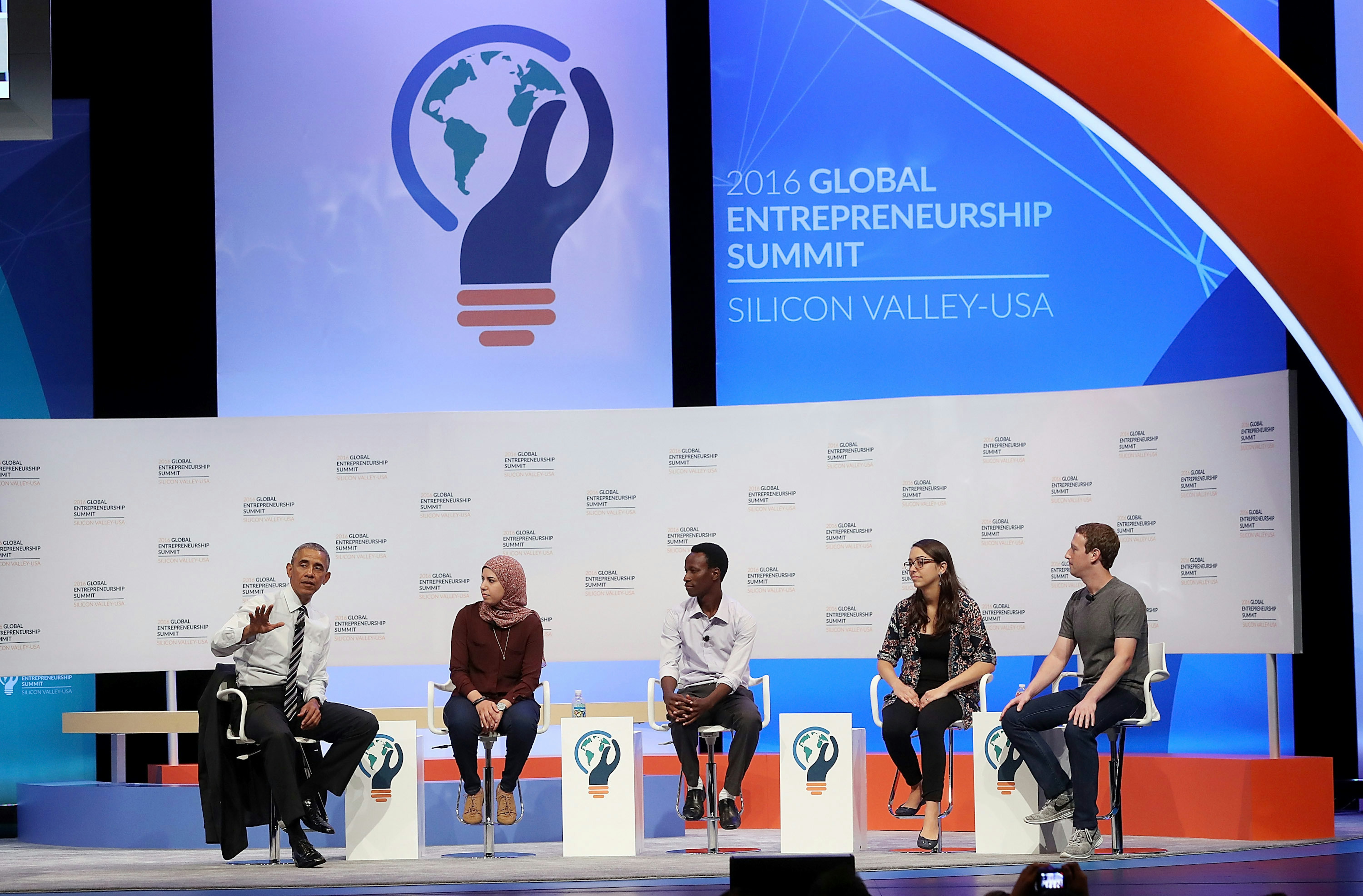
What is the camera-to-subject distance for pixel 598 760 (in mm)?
5375

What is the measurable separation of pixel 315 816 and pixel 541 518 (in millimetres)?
1921

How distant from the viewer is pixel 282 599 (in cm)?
536

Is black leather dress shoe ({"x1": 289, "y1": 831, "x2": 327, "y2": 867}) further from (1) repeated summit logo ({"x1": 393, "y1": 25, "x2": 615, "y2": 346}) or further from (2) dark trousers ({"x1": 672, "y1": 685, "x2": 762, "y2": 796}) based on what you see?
(1) repeated summit logo ({"x1": 393, "y1": 25, "x2": 615, "y2": 346})

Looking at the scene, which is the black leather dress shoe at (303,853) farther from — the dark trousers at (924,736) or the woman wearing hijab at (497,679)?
Answer: the dark trousers at (924,736)

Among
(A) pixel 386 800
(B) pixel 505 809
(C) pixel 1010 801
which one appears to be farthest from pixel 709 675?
(A) pixel 386 800

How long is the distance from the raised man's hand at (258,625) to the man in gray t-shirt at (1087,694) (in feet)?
9.20

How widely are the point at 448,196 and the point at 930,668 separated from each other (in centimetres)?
370

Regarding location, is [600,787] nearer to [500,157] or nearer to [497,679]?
[497,679]

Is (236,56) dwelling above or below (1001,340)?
above

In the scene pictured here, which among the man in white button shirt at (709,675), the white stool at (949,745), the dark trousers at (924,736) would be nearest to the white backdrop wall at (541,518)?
the white stool at (949,745)

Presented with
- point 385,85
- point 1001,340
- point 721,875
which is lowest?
point 721,875

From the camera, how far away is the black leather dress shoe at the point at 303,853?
5164 millimetres

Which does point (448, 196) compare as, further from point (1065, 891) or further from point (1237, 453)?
point (1065, 891)

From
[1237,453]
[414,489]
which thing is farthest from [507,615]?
[1237,453]
